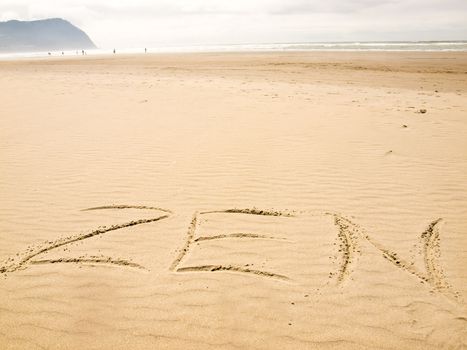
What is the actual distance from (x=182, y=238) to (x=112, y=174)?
1.99 m

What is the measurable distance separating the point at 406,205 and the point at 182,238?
254 centimetres

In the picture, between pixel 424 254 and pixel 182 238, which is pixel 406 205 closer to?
pixel 424 254

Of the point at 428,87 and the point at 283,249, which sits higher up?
the point at 428,87

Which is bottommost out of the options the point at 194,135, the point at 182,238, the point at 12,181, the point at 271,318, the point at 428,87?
the point at 271,318

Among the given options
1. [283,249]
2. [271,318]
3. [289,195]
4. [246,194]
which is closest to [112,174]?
[246,194]

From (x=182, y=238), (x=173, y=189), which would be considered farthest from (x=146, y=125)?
(x=182, y=238)

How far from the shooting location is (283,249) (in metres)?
3.10

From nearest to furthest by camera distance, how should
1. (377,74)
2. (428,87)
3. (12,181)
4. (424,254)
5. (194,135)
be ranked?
(424,254) < (12,181) < (194,135) < (428,87) < (377,74)

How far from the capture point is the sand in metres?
2.32

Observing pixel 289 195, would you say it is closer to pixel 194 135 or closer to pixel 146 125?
pixel 194 135

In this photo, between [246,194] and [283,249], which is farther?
[246,194]

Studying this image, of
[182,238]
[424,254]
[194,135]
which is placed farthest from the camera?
[194,135]

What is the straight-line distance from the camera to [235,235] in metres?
3.32

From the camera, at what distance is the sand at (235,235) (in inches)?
91.3
